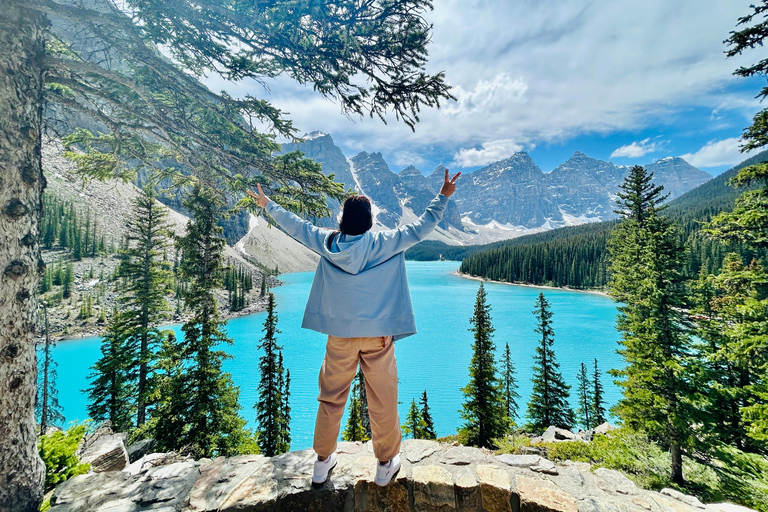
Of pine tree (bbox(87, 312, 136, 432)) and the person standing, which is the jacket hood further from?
pine tree (bbox(87, 312, 136, 432))

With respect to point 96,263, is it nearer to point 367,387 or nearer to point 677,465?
point 367,387

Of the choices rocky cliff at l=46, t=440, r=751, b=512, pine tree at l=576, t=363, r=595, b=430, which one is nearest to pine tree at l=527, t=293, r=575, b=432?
pine tree at l=576, t=363, r=595, b=430

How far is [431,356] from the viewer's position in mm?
31109

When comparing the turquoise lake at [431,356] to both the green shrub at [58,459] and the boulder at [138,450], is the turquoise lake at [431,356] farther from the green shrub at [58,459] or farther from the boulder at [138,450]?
the green shrub at [58,459]

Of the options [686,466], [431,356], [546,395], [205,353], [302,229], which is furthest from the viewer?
[431,356]

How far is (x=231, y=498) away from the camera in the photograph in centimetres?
250

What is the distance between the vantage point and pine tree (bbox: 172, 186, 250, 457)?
1140cm

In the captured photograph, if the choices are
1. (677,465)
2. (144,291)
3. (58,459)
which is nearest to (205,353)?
(144,291)

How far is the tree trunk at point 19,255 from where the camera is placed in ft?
7.74

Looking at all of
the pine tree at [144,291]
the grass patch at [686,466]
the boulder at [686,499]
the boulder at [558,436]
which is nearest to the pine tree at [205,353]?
the pine tree at [144,291]

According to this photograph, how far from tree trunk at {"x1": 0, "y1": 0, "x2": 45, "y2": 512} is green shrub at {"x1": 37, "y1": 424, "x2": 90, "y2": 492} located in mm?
256

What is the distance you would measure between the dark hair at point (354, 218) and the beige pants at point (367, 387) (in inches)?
34.6

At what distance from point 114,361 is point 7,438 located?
14.7 meters

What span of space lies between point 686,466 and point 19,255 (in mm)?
15185
